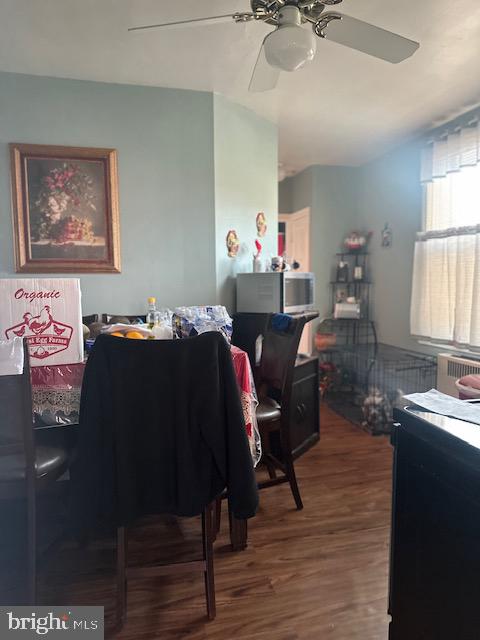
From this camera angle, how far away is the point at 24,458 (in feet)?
4.16

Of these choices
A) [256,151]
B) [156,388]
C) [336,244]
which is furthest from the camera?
[336,244]

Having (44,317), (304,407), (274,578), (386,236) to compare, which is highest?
(386,236)

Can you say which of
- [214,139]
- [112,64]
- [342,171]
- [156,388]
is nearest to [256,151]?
[214,139]

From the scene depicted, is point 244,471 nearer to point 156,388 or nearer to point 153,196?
point 156,388

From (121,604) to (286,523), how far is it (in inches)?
34.2

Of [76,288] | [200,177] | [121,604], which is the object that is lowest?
[121,604]

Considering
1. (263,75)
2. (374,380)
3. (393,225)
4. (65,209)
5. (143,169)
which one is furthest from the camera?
(393,225)

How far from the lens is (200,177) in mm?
2920

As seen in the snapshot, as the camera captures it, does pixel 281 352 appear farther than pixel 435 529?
Yes

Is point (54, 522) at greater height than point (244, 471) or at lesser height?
lesser

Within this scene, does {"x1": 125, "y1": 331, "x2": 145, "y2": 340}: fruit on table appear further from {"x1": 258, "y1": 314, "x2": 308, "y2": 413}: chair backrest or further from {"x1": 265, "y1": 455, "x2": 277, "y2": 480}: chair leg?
{"x1": 265, "y1": 455, "x2": 277, "y2": 480}: chair leg

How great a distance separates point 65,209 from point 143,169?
2.03 ft

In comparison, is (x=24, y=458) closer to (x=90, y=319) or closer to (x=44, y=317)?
(x=44, y=317)

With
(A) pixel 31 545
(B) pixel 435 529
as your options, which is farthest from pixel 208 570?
(B) pixel 435 529
